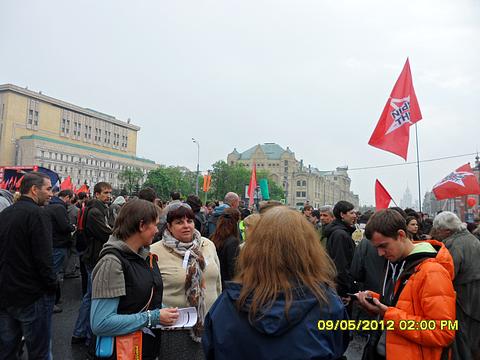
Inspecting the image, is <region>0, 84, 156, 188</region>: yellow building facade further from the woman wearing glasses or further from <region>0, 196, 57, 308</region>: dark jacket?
the woman wearing glasses

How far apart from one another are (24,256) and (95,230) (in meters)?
1.98

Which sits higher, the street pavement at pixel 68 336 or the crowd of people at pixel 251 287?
the crowd of people at pixel 251 287

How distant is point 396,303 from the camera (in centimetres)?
257

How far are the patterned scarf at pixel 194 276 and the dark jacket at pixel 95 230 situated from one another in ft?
7.06

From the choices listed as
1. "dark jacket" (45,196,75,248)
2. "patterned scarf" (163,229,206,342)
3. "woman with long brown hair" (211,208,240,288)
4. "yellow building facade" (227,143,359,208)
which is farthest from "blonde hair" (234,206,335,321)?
"yellow building facade" (227,143,359,208)

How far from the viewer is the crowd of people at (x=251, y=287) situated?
65.7 inches

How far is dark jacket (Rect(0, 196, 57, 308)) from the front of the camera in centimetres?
337

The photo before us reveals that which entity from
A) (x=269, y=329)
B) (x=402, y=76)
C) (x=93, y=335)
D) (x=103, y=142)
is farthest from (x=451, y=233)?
(x=103, y=142)

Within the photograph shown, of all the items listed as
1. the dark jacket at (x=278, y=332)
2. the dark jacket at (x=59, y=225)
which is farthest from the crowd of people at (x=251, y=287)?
the dark jacket at (x=59, y=225)

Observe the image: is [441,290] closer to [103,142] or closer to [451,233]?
[451,233]

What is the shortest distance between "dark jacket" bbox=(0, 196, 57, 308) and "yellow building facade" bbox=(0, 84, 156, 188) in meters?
84.3

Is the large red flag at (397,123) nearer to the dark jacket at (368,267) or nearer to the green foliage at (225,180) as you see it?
the dark jacket at (368,267)

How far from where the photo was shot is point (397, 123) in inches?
317

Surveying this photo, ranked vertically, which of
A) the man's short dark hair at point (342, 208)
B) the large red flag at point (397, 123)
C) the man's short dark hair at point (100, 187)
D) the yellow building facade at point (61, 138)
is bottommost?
the man's short dark hair at point (342, 208)
